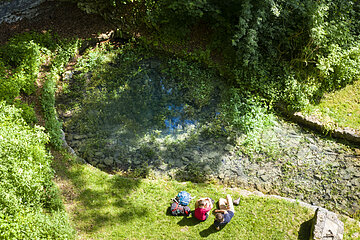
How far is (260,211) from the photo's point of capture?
20.7 feet

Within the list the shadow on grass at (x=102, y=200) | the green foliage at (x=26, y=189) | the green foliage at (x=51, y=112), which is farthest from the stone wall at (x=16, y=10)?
the shadow on grass at (x=102, y=200)

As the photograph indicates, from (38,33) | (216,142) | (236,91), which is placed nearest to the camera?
(216,142)

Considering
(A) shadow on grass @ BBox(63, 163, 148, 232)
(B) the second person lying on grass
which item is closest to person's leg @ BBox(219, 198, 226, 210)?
(B) the second person lying on grass

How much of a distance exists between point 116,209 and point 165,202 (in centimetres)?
98

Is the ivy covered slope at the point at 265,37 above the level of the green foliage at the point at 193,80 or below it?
above

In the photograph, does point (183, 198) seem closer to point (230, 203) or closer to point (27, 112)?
point (230, 203)

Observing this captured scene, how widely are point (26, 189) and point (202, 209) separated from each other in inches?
122

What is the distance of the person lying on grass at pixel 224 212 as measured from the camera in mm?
5867

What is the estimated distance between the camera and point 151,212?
243 inches

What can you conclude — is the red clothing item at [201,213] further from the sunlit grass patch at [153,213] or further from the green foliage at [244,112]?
the green foliage at [244,112]

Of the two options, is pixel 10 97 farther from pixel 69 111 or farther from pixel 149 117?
pixel 149 117

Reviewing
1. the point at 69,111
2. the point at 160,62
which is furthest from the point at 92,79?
the point at 160,62

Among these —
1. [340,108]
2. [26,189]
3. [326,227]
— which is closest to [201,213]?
[326,227]

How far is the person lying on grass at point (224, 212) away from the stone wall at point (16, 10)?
28.2 ft
